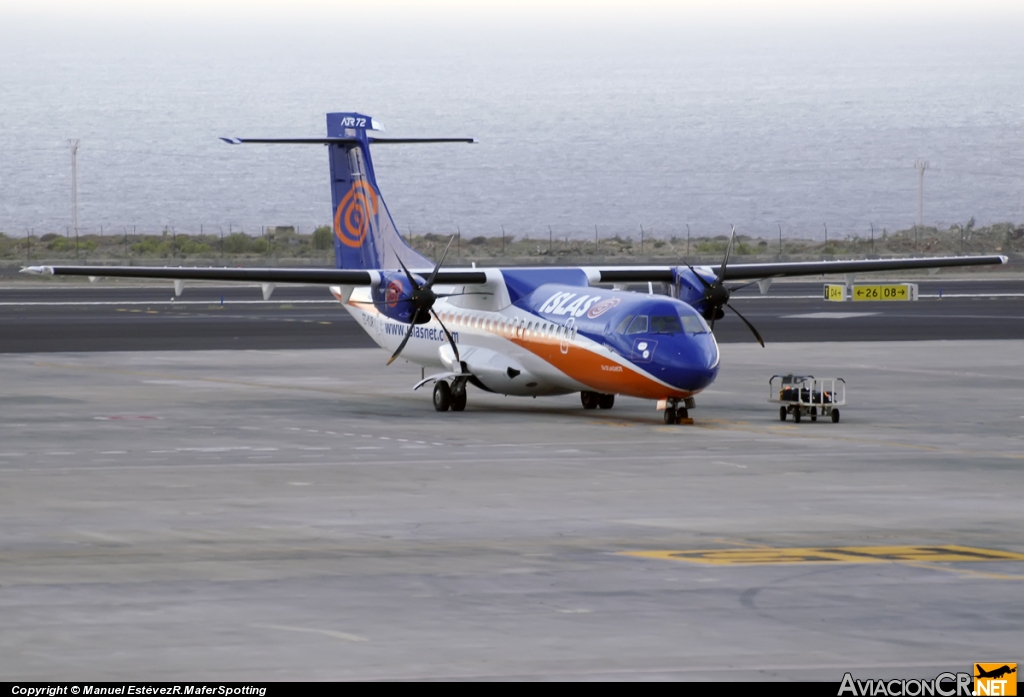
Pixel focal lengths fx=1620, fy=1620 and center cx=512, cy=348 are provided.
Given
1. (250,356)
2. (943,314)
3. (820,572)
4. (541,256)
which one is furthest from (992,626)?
(541,256)

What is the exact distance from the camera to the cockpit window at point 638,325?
29938 mm

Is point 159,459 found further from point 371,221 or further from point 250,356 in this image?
point 250,356

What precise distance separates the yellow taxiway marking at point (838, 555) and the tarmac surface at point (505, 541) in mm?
63

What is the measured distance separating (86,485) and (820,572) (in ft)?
35.9

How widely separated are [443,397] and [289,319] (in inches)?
1189

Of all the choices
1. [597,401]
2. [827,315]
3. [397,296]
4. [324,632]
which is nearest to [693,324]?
[597,401]

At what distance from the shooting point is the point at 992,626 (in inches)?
514

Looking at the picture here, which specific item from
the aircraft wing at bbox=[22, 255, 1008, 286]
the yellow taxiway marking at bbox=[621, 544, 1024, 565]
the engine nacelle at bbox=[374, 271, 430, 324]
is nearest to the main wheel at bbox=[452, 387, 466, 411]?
the engine nacelle at bbox=[374, 271, 430, 324]

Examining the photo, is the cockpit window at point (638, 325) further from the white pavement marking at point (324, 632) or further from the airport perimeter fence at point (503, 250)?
the airport perimeter fence at point (503, 250)

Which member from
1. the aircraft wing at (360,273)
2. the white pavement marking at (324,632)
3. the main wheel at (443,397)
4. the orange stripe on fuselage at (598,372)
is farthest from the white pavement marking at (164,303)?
the white pavement marking at (324,632)

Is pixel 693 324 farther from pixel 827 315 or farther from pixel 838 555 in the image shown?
pixel 827 315

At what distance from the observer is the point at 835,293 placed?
230 feet

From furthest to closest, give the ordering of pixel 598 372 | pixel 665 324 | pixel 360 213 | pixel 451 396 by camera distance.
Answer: pixel 360 213
pixel 451 396
pixel 598 372
pixel 665 324

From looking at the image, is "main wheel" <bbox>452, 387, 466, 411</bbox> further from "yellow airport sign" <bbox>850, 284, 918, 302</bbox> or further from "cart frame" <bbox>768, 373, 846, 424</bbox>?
"yellow airport sign" <bbox>850, 284, 918, 302</bbox>
